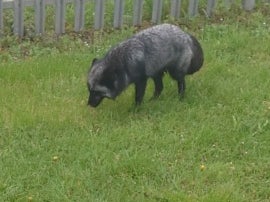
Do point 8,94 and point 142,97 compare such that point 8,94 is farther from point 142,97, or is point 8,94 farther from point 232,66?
point 232,66

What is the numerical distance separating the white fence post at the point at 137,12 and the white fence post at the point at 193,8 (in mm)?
692

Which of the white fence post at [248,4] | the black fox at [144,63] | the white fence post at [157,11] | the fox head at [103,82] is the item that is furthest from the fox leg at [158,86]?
the white fence post at [248,4]

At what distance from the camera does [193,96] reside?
6266 mm

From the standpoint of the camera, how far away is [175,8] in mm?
8211

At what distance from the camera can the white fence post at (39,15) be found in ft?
24.1

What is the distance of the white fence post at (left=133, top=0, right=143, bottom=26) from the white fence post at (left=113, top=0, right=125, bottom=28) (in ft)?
0.60

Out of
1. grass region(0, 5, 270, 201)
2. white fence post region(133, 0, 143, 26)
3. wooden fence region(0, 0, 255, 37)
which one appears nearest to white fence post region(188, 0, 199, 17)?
wooden fence region(0, 0, 255, 37)

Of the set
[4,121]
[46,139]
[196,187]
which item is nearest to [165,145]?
[196,187]

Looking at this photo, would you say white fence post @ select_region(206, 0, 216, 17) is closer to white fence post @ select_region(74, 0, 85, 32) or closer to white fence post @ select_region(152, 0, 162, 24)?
white fence post @ select_region(152, 0, 162, 24)

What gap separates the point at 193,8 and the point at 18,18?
230 cm

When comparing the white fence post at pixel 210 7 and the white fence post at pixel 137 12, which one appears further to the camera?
the white fence post at pixel 210 7

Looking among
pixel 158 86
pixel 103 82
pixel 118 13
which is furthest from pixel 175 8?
pixel 103 82

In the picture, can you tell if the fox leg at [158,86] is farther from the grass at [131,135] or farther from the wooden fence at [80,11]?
the wooden fence at [80,11]

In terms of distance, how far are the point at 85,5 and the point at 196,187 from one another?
3822mm
